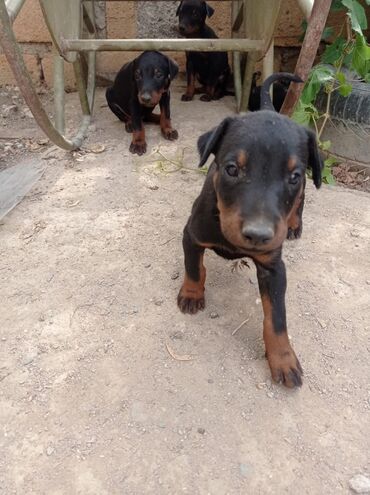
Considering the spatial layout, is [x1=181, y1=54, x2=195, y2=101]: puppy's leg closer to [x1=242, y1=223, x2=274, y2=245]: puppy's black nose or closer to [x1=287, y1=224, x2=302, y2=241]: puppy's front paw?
[x1=287, y1=224, x2=302, y2=241]: puppy's front paw

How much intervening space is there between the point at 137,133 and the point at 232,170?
2487 millimetres

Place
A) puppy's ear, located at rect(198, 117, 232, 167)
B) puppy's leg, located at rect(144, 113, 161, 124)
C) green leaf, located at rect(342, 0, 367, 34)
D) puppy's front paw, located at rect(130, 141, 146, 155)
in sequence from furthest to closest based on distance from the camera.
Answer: puppy's leg, located at rect(144, 113, 161, 124) → puppy's front paw, located at rect(130, 141, 146, 155) → green leaf, located at rect(342, 0, 367, 34) → puppy's ear, located at rect(198, 117, 232, 167)

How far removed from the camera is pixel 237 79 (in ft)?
16.1

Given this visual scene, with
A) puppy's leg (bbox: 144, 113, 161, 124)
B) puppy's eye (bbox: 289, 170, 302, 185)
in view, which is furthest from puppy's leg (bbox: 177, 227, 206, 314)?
puppy's leg (bbox: 144, 113, 161, 124)

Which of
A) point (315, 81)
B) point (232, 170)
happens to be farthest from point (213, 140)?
point (315, 81)

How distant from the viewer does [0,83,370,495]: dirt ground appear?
1836mm

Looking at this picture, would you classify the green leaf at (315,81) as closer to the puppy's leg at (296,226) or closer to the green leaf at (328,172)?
the green leaf at (328,172)

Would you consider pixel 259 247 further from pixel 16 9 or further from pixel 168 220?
pixel 16 9

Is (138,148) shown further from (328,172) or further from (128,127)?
(328,172)

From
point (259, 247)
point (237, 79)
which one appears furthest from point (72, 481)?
point (237, 79)

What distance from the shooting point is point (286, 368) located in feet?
7.09

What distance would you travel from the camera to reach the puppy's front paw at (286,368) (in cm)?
215

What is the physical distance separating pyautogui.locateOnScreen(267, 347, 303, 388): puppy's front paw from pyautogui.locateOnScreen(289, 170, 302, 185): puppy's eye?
0.76m

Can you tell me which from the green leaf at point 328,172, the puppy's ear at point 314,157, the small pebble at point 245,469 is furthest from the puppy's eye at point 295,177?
the green leaf at point 328,172
